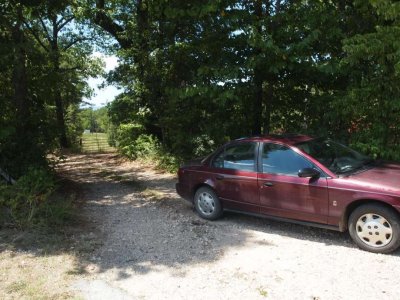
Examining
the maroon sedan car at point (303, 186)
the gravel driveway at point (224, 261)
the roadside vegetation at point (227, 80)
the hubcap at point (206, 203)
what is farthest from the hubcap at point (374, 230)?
the roadside vegetation at point (227, 80)

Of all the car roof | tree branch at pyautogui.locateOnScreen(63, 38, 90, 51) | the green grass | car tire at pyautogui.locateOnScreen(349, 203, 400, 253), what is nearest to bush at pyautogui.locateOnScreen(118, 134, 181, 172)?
the car roof

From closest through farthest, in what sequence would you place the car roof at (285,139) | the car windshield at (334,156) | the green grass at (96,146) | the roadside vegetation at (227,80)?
the car windshield at (334,156)
the car roof at (285,139)
the roadside vegetation at (227,80)
the green grass at (96,146)

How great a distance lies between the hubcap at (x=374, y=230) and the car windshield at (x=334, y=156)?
785mm

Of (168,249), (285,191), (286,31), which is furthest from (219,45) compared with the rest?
(168,249)

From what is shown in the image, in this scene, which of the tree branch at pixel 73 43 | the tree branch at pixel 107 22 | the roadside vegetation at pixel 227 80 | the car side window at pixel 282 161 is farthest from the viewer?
the tree branch at pixel 73 43

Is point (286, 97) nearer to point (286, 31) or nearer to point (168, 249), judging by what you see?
point (286, 31)

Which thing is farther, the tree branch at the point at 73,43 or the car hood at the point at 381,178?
the tree branch at the point at 73,43

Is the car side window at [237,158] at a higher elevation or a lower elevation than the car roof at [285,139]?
lower

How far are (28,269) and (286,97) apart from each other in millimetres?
8281

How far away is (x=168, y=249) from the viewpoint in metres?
6.21

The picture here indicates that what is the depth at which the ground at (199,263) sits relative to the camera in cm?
477

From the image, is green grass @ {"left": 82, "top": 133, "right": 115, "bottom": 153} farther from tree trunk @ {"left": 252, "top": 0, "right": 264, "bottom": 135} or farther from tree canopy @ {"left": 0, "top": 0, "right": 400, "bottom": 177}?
tree trunk @ {"left": 252, "top": 0, "right": 264, "bottom": 135}

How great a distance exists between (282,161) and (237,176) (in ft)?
2.89

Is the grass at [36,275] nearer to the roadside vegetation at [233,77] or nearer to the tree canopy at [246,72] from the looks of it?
the roadside vegetation at [233,77]
